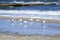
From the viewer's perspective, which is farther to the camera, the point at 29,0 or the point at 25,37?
the point at 29,0

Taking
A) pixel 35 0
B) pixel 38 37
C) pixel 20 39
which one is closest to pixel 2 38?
pixel 20 39

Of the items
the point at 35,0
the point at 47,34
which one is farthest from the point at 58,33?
the point at 35,0

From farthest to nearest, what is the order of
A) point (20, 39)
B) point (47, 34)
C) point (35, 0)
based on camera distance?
point (35, 0) → point (47, 34) → point (20, 39)

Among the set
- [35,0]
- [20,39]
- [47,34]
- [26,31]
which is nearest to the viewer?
[20,39]

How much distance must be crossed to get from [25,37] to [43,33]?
139 centimetres

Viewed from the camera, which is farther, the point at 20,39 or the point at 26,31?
the point at 26,31

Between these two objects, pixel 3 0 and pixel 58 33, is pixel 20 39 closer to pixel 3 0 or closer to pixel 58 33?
pixel 58 33

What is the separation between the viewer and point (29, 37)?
435 inches

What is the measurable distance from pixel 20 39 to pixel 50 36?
1.52 m

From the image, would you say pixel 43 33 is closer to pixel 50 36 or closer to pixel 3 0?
pixel 50 36

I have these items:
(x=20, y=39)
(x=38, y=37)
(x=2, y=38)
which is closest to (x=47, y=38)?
(x=38, y=37)

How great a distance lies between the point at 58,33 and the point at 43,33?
0.75 meters

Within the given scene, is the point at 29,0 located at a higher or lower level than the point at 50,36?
lower

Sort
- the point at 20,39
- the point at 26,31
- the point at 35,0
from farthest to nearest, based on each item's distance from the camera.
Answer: the point at 35,0 < the point at 26,31 < the point at 20,39
